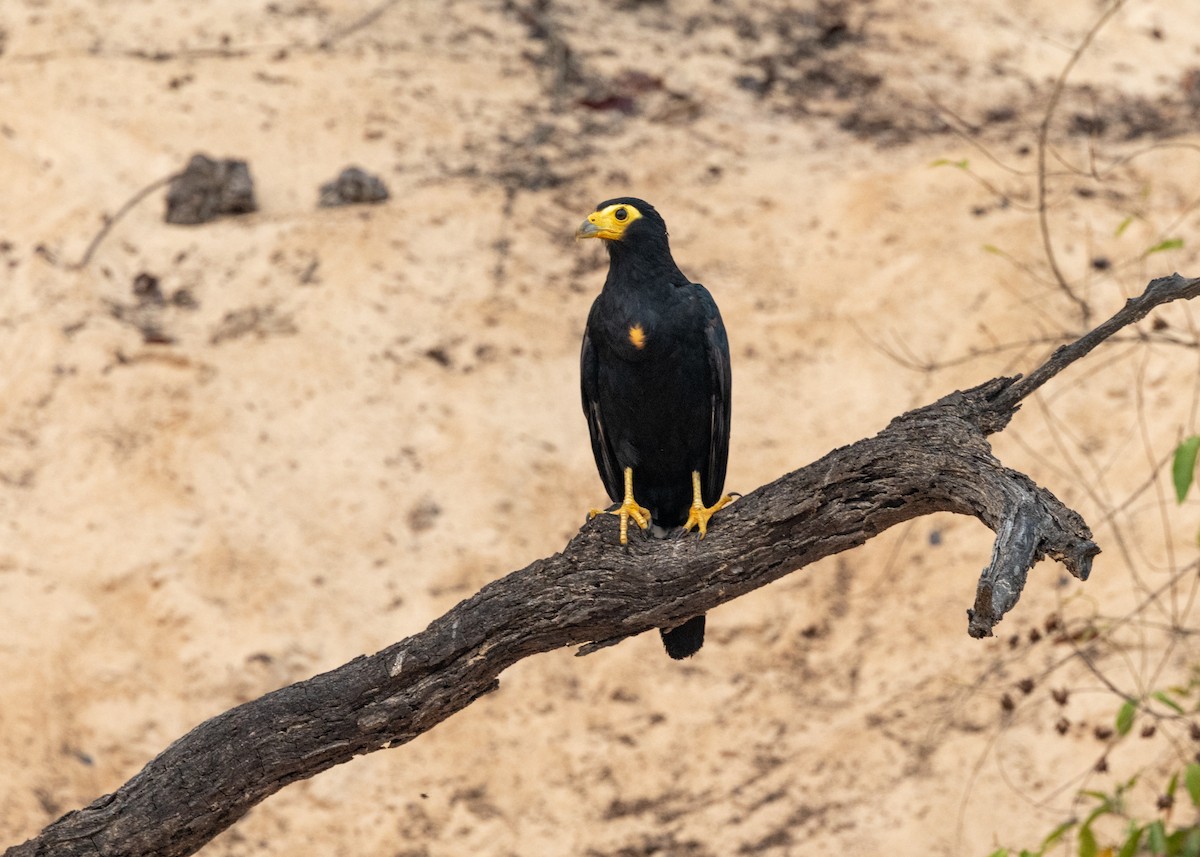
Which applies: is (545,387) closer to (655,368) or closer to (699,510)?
(655,368)

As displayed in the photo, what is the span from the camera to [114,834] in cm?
358

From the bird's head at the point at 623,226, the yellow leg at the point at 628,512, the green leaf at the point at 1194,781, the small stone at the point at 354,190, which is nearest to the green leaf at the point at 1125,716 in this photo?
the green leaf at the point at 1194,781

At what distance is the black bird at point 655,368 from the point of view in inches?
170

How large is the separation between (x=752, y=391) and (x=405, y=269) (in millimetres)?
1937

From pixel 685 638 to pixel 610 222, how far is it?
1307mm

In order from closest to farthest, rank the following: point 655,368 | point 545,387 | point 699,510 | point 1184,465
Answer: point 699,510 → point 1184,465 → point 655,368 → point 545,387

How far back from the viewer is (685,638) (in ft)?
13.9

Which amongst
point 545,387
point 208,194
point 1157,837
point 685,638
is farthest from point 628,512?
point 208,194

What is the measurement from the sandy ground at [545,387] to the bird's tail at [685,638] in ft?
5.62

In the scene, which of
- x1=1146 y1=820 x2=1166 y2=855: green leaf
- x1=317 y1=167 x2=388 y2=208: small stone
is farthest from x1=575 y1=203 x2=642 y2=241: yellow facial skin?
x1=317 y1=167 x2=388 y2=208: small stone

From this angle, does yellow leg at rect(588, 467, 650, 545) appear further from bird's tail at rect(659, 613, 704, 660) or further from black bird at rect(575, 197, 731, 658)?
bird's tail at rect(659, 613, 704, 660)

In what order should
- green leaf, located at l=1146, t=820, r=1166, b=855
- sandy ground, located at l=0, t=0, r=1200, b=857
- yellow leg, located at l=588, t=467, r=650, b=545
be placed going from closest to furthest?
1. yellow leg, located at l=588, t=467, r=650, b=545
2. green leaf, located at l=1146, t=820, r=1166, b=855
3. sandy ground, located at l=0, t=0, r=1200, b=857

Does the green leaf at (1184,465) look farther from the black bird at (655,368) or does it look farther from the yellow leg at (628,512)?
the yellow leg at (628,512)

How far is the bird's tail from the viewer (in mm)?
4215
